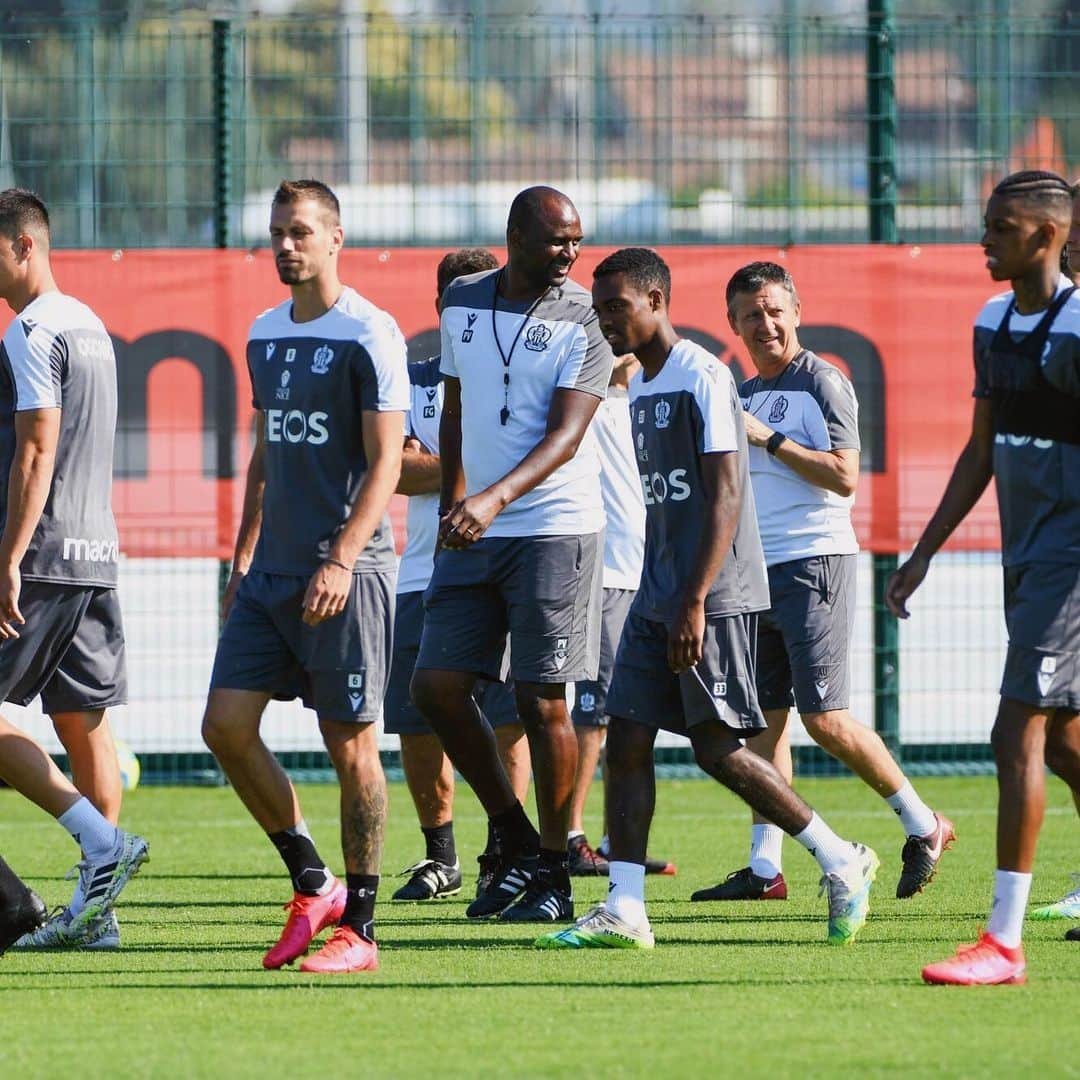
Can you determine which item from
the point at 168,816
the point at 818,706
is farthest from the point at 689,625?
the point at 168,816

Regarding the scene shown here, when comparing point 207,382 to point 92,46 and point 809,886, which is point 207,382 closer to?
point 92,46

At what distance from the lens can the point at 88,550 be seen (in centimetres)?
682

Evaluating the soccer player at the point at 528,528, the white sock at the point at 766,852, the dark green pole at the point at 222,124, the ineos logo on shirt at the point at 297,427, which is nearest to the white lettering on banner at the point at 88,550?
the ineos logo on shirt at the point at 297,427

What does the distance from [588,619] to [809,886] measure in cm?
182

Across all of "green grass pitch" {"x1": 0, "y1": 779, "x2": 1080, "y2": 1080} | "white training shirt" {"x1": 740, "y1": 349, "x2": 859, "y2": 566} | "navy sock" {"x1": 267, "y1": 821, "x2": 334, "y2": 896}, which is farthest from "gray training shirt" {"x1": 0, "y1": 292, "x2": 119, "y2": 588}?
"white training shirt" {"x1": 740, "y1": 349, "x2": 859, "y2": 566}

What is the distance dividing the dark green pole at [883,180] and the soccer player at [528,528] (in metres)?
5.51

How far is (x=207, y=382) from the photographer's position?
1184cm

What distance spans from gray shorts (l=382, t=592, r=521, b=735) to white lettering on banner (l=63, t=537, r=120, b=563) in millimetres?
1801

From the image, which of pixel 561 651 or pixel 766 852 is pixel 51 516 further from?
pixel 766 852

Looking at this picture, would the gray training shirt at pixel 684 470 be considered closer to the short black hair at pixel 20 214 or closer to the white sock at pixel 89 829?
the white sock at pixel 89 829

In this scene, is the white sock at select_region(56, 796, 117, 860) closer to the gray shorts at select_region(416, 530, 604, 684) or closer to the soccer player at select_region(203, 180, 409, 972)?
the soccer player at select_region(203, 180, 409, 972)

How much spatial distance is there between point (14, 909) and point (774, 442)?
3.26m

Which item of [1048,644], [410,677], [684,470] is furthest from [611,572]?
[1048,644]

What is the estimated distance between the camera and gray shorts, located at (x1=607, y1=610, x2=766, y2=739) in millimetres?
6488
